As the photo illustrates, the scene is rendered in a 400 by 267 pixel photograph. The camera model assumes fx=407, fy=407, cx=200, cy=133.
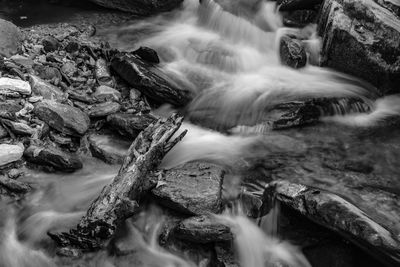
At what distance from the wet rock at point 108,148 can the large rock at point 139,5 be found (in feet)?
17.3

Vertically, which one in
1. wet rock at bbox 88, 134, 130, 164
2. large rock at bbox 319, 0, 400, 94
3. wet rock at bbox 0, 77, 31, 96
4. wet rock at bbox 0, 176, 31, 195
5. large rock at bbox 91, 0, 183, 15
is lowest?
wet rock at bbox 0, 176, 31, 195

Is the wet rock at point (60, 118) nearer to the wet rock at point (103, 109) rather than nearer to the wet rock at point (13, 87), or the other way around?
the wet rock at point (103, 109)

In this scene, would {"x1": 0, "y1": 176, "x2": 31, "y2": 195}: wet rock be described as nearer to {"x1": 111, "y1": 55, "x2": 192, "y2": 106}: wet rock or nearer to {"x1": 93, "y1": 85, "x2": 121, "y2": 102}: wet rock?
{"x1": 93, "y1": 85, "x2": 121, "y2": 102}: wet rock

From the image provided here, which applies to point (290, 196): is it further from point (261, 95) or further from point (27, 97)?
point (27, 97)

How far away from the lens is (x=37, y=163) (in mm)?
5398

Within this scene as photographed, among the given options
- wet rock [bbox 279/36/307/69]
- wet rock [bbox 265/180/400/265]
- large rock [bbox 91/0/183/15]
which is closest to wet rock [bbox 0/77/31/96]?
wet rock [bbox 265/180/400/265]

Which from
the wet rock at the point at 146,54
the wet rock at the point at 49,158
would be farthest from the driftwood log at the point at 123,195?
the wet rock at the point at 146,54

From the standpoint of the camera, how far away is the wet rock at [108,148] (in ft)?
18.9

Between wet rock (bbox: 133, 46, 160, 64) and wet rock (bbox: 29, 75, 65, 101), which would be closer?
wet rock (bbox: 29, 75, 65, 101)

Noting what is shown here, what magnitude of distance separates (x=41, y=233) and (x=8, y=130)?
163 centimetres

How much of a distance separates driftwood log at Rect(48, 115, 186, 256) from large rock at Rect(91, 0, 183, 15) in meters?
5.70

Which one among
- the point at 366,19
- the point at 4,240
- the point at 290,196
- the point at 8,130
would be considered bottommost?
the point at 4,240

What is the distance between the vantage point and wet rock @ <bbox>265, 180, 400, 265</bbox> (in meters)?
4.02

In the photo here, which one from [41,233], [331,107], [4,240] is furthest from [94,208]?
[331,107]
